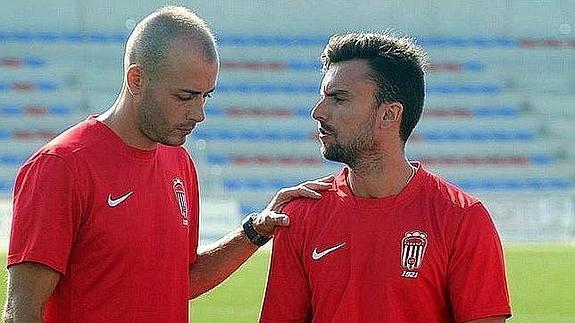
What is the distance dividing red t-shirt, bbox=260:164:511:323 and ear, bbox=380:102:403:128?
16 cm

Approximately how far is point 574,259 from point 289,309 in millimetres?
10833

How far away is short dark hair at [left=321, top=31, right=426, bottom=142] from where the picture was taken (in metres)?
3.24

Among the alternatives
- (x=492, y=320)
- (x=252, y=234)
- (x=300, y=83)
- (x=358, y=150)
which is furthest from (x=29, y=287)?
(x=300, y=83)

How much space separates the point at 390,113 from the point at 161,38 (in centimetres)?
64

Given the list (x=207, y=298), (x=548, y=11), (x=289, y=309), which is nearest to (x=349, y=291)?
(x=289, y=309)

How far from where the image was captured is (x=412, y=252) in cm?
316

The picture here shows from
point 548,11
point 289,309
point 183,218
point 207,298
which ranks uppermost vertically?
point 548,11

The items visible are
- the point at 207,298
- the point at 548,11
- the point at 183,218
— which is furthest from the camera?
the point at 548,11

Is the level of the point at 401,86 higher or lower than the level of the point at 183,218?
higher

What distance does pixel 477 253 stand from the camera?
309 cm

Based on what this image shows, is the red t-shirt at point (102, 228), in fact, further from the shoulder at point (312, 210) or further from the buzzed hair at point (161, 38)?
the shoulder at point (312, 210)

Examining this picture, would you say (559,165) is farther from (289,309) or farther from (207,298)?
(289,309)

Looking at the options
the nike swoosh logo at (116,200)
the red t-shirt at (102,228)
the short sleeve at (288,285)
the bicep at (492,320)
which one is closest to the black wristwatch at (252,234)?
the red t-shirt at (102,228)

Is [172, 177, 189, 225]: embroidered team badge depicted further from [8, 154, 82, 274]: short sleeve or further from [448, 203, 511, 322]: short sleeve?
[448, 203, 511, 322]: short sleeve
